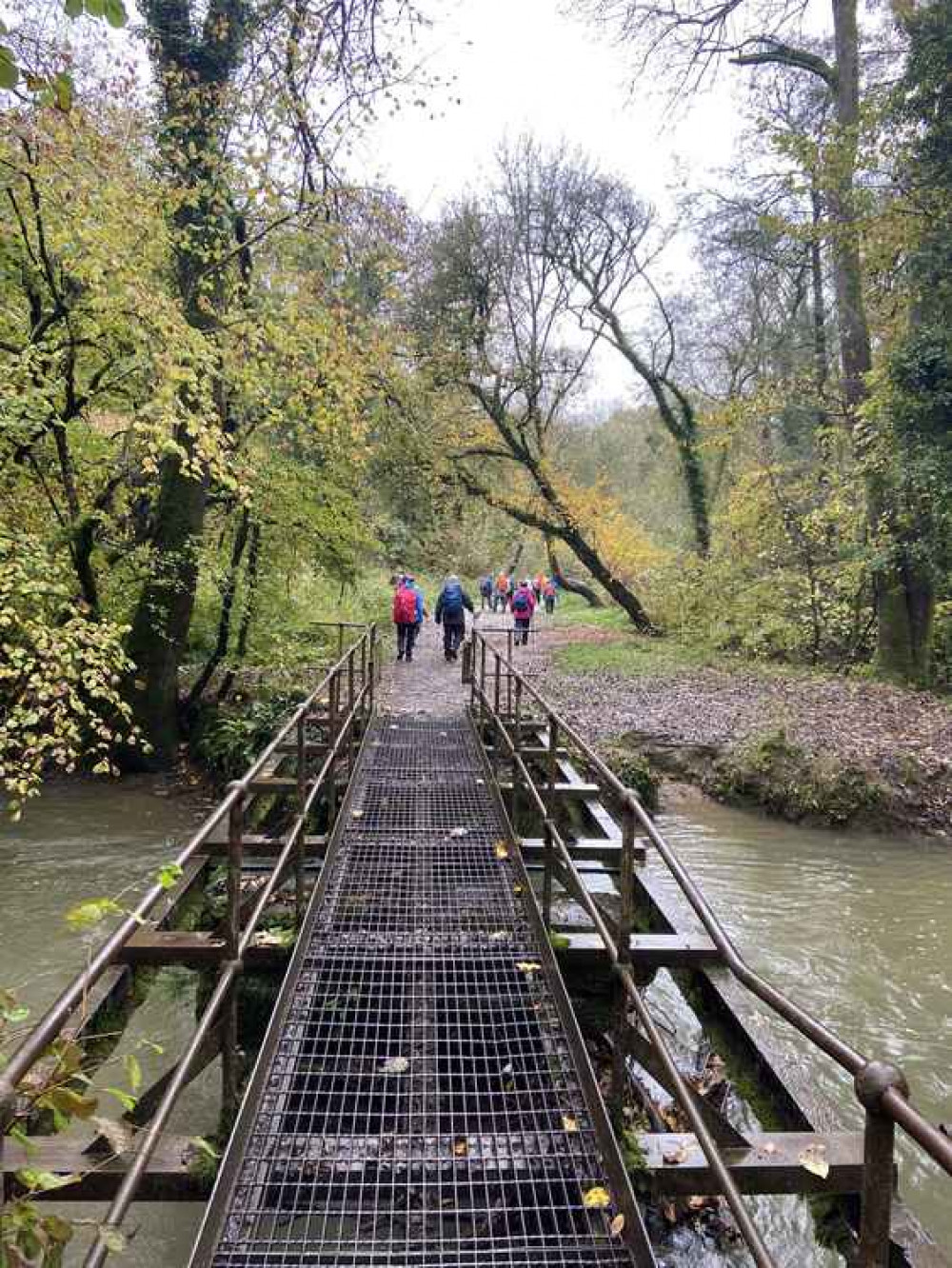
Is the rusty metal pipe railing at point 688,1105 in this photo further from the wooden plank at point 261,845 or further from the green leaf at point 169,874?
the wooden plank at point 261,845

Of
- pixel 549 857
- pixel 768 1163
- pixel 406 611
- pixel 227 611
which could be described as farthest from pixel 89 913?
pixel 406 611

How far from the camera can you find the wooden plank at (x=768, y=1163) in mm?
2832

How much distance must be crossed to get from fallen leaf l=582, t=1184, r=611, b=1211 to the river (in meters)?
1.58

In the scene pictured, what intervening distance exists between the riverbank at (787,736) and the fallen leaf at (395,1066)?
7.92 m

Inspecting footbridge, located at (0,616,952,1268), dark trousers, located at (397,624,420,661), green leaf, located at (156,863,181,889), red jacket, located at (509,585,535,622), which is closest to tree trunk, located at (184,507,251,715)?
dark trousers, located at (397,624,420,661)

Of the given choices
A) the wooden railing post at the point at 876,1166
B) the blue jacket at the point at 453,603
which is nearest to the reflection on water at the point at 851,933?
the wooden railing post at the point at 876,1166

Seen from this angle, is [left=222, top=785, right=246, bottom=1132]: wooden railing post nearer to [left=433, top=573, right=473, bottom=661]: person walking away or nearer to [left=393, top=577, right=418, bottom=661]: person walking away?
[left=433, top=573, right=473, bottom=661]: person walking away

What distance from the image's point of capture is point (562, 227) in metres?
21.3

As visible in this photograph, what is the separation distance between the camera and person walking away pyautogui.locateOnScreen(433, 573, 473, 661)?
45.6 feet

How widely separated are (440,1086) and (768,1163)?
1.49m

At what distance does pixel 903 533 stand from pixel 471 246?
13.3 metres

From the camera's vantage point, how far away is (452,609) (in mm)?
14477

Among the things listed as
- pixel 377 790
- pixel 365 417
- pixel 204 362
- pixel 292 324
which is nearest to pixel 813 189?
pixel 365 417

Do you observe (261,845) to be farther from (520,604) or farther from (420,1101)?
(520,604)
